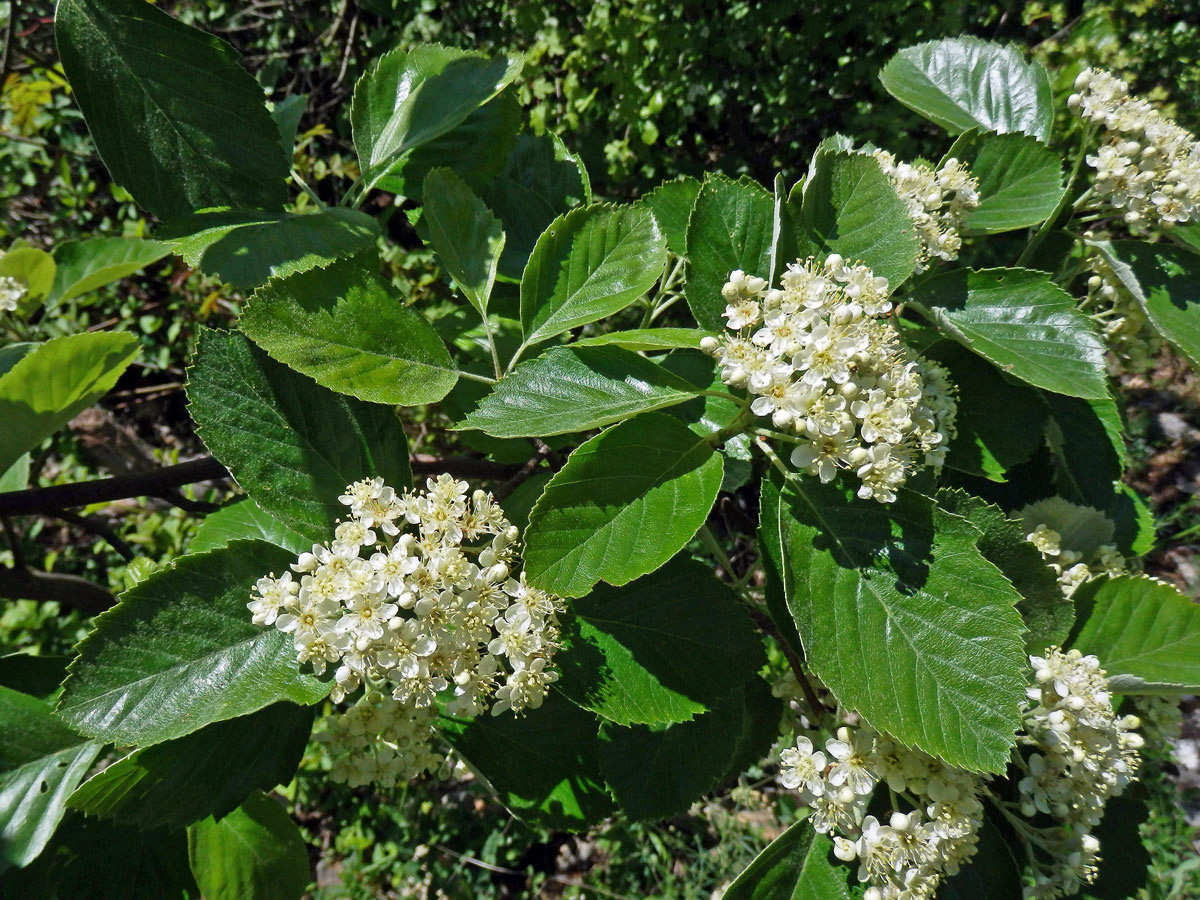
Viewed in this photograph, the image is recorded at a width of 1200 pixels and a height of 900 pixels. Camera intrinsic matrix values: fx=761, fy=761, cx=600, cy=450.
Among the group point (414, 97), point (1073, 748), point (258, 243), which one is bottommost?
point (1073, 748)

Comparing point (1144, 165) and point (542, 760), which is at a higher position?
point (1144, 165)

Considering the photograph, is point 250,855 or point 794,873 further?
point 250,855

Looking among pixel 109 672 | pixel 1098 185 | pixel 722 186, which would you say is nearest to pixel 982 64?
pixel 1098 185

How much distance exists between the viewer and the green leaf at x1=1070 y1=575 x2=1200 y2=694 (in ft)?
3.94

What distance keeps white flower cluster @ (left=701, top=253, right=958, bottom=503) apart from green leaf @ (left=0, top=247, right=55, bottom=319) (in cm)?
155

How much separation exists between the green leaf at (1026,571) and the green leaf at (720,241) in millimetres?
444

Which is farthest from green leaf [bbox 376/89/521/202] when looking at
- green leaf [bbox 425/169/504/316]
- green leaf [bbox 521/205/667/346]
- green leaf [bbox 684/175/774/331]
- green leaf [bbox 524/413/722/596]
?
green leaf [bbox 524/413/722/596]

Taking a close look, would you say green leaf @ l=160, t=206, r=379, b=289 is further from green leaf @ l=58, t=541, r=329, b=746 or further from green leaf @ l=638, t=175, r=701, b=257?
green leaf @ l=638, t=175, r=701, b=257

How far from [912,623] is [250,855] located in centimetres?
121

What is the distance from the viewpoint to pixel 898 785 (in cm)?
107

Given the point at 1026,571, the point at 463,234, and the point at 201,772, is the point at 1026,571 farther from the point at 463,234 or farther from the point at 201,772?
the point at 201,772

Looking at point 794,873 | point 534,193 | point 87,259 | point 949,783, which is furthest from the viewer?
point 87,259

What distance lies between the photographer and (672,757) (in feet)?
4.30

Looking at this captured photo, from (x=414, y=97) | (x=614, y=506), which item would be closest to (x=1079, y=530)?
(x=614, y=506)
